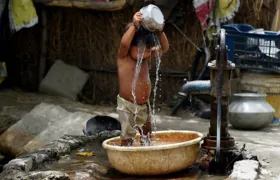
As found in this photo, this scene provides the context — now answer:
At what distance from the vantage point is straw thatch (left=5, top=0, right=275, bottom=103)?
1009cm

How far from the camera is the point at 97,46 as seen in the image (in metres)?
10.8

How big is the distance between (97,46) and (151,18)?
5.78 metres

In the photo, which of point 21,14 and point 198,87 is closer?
point 198,87

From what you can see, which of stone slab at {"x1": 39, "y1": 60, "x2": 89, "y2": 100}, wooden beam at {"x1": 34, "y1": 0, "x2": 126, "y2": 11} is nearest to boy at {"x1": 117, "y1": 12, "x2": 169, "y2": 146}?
wooden beam at {"x1": 34, "y1": 0, "x2": 126, "y2": 11}

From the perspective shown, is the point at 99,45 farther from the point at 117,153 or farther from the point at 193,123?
the point at 117,153

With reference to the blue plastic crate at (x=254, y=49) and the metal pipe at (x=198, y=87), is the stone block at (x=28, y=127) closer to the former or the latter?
the blue plastic crate at (x=254, y=49)

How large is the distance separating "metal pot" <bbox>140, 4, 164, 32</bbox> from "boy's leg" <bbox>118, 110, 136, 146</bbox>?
786 millimetres

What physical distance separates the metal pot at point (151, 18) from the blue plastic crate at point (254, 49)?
135 inches

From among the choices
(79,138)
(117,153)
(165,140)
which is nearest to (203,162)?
(165,140)

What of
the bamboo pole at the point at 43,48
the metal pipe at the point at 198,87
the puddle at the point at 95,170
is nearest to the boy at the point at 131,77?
the puddle at the point at 95,170

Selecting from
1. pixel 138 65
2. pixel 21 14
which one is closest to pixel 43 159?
pixel 138 65

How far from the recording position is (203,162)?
5.38 meters

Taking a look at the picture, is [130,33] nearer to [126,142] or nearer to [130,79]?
[130,79]

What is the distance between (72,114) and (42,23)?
10.2 feet
